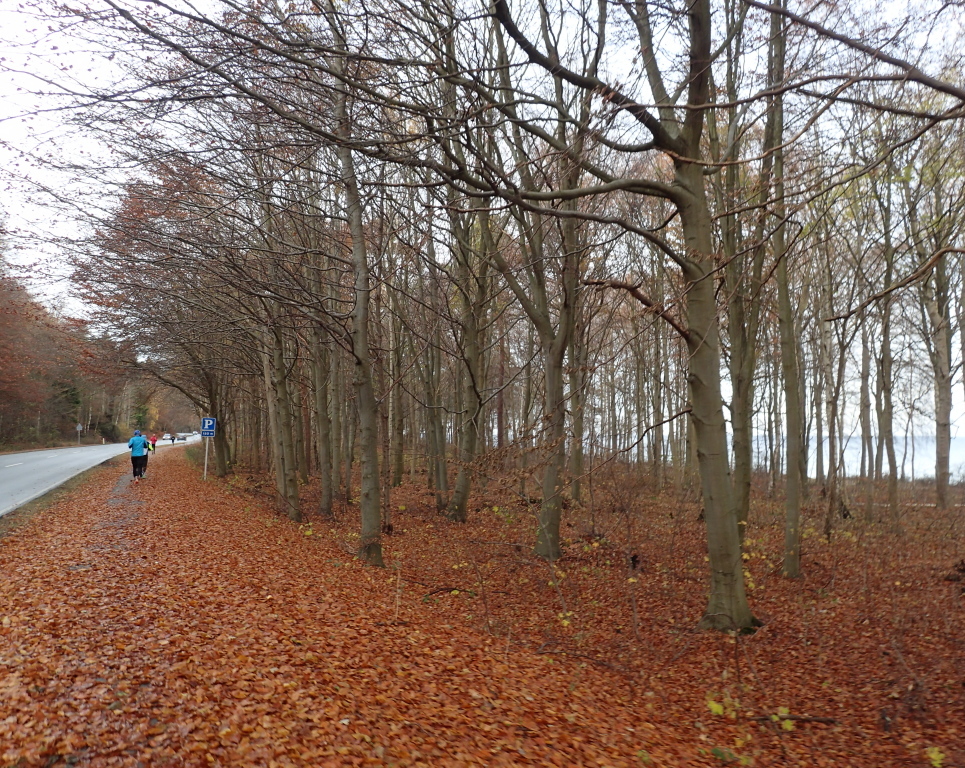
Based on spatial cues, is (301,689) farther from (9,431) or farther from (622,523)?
(9,431)

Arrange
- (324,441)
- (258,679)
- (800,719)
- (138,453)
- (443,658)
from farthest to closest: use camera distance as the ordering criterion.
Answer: (138,453), (324,441), (443,658), (800,719), (258,679)

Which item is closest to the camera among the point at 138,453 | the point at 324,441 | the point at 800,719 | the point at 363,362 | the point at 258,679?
the point at 258,679

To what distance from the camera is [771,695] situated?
21.7 feet

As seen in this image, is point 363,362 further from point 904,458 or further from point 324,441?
point 904,458

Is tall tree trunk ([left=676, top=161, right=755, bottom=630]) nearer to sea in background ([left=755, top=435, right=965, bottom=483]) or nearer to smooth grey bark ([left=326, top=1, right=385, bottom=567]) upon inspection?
smooth grey bark ([left=326, top=1, right=385, bottom=567])

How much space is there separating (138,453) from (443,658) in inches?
698

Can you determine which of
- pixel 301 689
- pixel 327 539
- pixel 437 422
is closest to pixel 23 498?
pixel 327 539

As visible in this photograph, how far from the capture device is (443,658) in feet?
21.1

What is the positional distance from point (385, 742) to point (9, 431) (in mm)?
51756

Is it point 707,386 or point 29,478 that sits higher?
point 707,386

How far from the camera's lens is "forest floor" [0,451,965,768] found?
4223 millimetres

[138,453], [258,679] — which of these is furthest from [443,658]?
[138,453]

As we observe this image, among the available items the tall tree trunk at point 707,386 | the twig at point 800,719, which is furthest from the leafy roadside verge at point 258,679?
the tall tree trunk at point 707,386

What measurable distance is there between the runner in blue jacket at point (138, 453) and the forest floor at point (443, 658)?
Result: 816 centimetres
